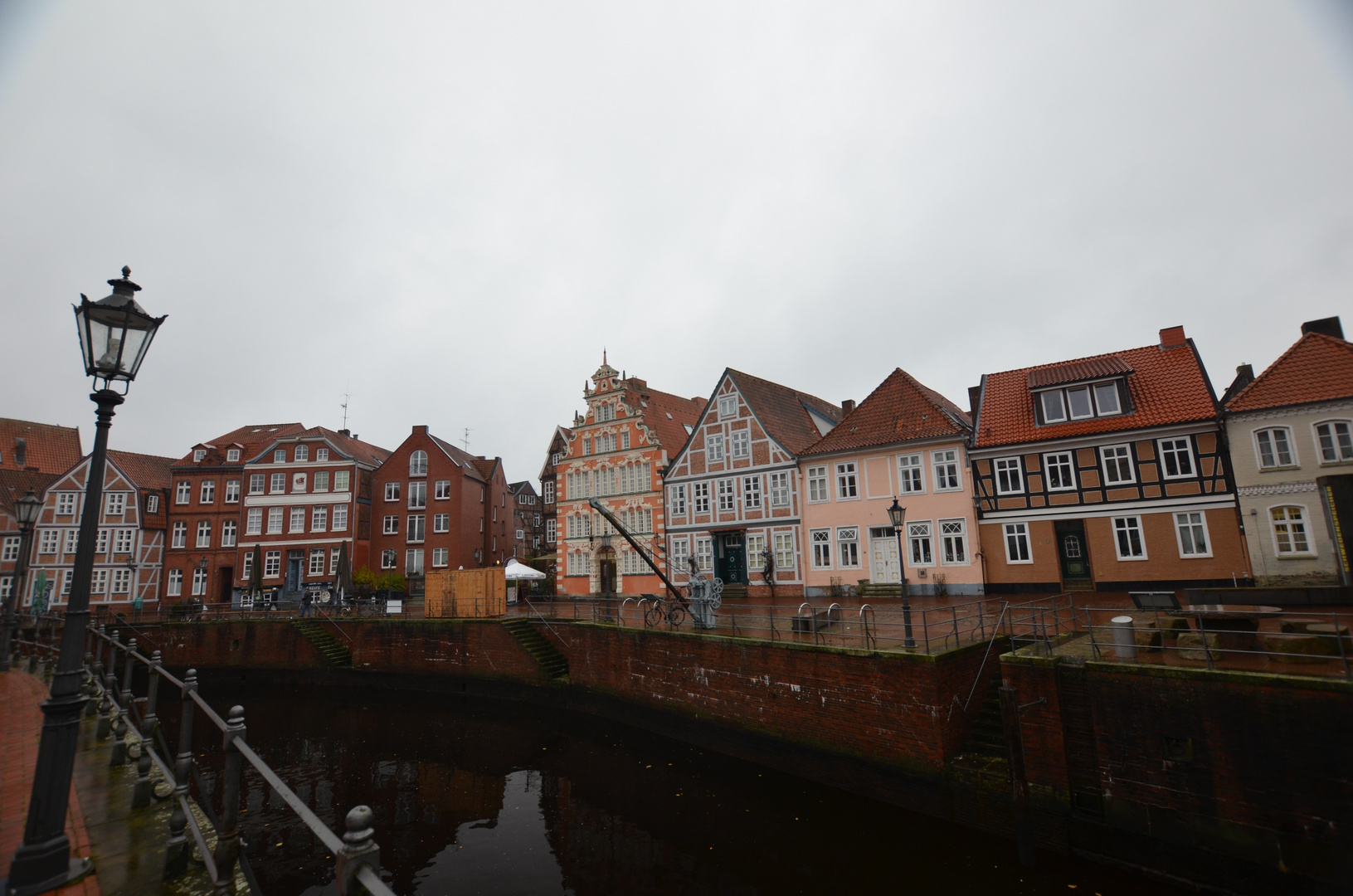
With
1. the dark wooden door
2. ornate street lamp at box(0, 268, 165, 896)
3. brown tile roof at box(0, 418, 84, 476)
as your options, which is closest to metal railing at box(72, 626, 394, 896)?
ornate street lamp at box(0, 268, 165, 896)

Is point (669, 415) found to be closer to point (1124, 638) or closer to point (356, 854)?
point (1124, 638)

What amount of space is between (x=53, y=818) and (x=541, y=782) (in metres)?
12.5

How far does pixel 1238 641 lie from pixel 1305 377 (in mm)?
13547

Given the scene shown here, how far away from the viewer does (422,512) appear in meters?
41.4

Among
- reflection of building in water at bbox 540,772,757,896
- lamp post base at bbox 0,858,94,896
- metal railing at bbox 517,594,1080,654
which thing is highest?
metal railing at bbox 517,594,1080,654

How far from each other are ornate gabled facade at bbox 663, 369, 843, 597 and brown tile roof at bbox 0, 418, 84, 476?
4412 centimetres

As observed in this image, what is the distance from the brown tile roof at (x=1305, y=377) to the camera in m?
18.6

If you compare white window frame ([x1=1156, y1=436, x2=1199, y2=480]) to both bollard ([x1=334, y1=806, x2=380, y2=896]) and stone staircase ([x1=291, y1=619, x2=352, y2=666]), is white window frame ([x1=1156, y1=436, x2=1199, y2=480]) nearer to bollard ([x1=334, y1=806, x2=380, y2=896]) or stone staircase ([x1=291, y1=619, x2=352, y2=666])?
bollard ([x1=334, y1=806, x2=380, y2=896])

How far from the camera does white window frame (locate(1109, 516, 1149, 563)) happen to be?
69.7 ft

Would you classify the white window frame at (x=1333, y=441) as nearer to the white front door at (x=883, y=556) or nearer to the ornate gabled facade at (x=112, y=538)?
the white front door at (x=883, y=556)

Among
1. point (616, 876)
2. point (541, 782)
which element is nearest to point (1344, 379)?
point (616, 876)

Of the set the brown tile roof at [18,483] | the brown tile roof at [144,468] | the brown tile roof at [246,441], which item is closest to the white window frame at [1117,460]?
the brown tile roof at [246,441]

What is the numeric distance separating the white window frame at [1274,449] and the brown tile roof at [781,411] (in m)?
15.2

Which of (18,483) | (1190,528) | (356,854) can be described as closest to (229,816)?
(356,854)
